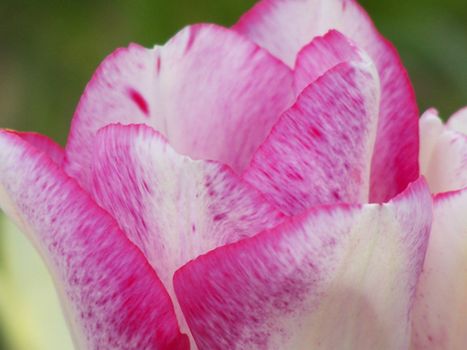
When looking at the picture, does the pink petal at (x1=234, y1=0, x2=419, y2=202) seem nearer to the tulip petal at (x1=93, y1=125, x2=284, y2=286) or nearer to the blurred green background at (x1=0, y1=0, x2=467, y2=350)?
the tulip petal at (x1=93, y1=125, x2=284, y2=286)

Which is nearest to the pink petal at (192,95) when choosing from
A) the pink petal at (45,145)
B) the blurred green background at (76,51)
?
the pink petal at (45,145)

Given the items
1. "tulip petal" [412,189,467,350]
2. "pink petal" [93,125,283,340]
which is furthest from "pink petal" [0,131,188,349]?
"tulip petal" [412,189,467,350]

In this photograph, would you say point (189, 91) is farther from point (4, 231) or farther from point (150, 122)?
point (4, 231)

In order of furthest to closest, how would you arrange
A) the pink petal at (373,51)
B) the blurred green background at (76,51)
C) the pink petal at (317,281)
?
1. the blurred green background at (76,51)
2. the pink petal at (373,51)
3. the pink petal at (317,281)

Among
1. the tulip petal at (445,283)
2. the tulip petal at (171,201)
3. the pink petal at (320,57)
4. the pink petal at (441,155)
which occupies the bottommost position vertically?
the tulip petal at (445,283)

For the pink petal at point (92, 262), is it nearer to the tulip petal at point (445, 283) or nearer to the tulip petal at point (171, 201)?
the tulip petal at point (171, 201)

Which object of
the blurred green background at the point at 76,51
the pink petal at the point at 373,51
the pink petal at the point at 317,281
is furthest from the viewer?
the blurred green background at the point at 76,51

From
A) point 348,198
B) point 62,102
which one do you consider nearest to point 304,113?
point 348,198

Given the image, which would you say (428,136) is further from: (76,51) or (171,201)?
(76,51)
